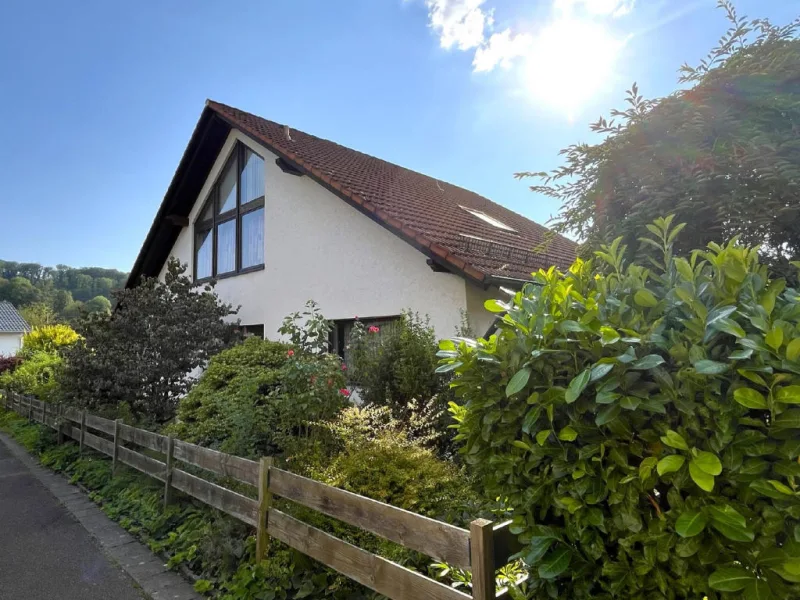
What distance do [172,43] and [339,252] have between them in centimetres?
518

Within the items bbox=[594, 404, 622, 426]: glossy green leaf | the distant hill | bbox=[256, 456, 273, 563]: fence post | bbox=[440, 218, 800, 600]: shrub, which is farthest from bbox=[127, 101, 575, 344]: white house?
the distant hill

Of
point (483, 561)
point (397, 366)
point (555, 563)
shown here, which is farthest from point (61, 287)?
point (555, 563)

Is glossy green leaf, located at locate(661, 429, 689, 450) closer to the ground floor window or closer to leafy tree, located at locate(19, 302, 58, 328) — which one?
the ground floor window

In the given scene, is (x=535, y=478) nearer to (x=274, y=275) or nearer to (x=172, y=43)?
(x=274, y=275)

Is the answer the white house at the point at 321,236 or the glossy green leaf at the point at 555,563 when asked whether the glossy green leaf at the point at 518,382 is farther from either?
A: the white house at the point at 321,236

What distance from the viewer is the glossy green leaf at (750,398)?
1.31 m

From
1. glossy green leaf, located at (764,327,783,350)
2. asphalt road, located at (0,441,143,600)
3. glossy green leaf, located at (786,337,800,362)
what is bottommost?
asphalt road, located at (0,441,143,600)

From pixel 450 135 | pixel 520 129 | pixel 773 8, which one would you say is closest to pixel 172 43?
pixel 450 135

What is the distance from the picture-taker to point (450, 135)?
9258mm

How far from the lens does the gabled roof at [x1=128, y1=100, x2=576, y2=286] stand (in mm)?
6449

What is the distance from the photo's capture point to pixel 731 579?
132cm

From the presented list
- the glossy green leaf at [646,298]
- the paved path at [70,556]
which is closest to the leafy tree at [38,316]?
the paved path at [70,556]

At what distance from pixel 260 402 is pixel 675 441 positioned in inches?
214

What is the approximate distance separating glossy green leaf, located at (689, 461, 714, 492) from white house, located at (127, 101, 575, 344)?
12.5 feet
